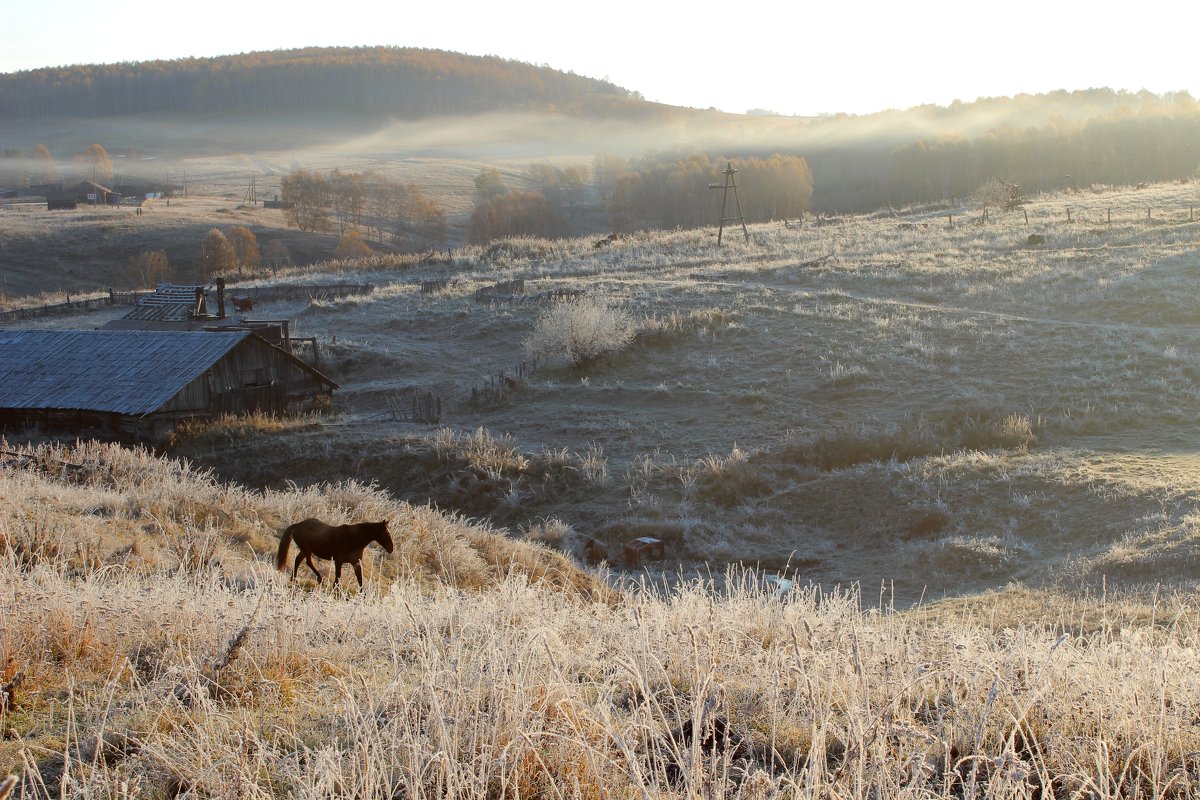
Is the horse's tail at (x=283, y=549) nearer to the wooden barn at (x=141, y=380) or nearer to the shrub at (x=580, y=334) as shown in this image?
the wooden barn at (x=141, y=380)

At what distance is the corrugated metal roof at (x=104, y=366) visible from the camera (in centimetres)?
2266

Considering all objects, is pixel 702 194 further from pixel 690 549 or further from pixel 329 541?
pixel 329 541

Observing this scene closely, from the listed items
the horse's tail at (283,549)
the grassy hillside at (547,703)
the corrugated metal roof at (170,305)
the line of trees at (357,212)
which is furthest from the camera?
the line of trees at (357,212)

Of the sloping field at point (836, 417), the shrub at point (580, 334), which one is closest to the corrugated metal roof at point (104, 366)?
the sloping field at point (836, 417)

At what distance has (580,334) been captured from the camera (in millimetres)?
27016

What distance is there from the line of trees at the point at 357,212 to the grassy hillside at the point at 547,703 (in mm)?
82571

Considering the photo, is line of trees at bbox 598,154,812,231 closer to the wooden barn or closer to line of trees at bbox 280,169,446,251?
line of trees at bbox 280,169,446,251

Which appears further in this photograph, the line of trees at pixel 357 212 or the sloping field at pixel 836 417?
the line of trees at pixel 357 212

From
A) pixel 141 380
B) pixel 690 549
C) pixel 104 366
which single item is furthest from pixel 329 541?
pixel 104 366

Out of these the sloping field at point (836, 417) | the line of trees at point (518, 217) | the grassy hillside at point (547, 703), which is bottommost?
the sloping field at point (836, 417)

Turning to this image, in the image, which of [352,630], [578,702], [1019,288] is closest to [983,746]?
[578,702]

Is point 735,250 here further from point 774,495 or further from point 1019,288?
point 774,495

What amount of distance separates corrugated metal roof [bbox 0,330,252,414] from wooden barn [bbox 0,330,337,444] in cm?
2

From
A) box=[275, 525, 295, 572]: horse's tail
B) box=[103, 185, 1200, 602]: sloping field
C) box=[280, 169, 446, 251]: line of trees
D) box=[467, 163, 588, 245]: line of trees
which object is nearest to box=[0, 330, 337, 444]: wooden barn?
box=[103, 185, 1200, 602]: sloping field
